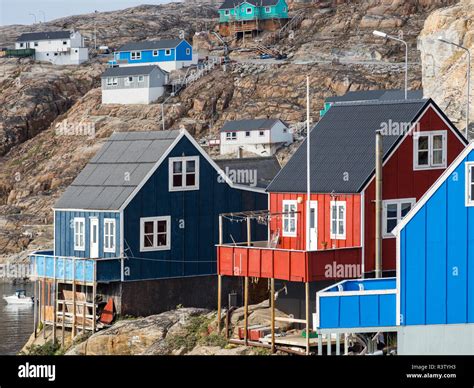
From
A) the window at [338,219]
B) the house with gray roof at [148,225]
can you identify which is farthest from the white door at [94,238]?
the window at [338,219]

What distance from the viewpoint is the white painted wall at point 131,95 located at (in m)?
150

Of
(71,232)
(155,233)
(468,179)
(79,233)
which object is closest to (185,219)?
(155,233)

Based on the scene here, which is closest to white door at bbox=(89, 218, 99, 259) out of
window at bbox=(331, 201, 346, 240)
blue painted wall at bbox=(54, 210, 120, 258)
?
blue painted wall at bbox=(54, 210, 120, 258)

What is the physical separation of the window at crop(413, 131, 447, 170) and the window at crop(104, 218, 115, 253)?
12192 mm

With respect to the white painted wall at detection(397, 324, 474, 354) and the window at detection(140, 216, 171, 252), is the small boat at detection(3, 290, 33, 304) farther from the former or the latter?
the white painted wall at detection(397, 324, 474, 354)

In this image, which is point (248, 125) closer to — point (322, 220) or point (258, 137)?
point (258, 137)

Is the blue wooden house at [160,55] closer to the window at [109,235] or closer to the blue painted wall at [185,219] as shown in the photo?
the blue painted wall at [185,219]

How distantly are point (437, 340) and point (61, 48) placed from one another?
138391 millimetres

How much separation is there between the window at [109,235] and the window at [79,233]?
1.17 meters

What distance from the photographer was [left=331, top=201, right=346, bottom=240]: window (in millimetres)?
47125

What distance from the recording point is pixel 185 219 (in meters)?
54.8

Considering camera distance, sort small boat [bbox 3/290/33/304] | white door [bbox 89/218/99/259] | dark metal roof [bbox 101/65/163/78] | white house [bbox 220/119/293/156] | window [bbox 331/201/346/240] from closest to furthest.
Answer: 1. window [bbox 331/201/346/240]
2. white door [bbox 89/218/99/259]
3. small boat [bbox 3/290/33/304]
4. white house [bbox 220/119/293/156]
5. dark metal roof [bbox 101/65/163/78]
